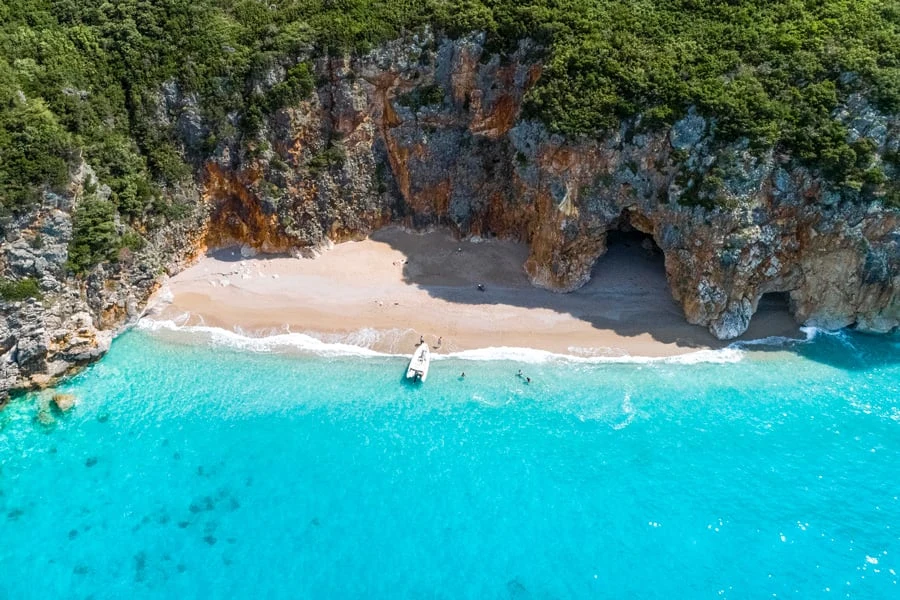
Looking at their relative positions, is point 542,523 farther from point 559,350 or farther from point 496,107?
point 496,107

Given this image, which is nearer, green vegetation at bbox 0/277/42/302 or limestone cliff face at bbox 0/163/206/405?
green vegetation at bbox 0/277/42/302

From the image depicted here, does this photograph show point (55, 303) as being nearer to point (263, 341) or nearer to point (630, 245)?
point (263, 341)

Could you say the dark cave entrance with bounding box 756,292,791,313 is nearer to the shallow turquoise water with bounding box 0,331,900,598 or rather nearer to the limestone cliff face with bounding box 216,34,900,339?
the limestone cliff face with bounding box 216,34,900,339

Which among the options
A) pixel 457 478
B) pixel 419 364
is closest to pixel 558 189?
pixel 419 364

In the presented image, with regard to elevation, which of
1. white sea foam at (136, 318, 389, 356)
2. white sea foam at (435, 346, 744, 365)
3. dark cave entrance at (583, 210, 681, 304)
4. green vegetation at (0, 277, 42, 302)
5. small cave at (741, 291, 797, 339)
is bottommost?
white sea foam at (435, 346, 744, 365)

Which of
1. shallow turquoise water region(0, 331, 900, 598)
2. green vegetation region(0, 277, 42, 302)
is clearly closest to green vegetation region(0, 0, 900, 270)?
green vegetation region(0, 277, 42, 302)

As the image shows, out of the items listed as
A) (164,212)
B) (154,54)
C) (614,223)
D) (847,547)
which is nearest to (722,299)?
(614,223)
